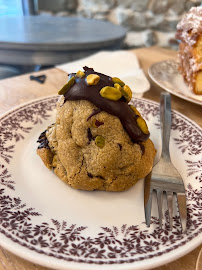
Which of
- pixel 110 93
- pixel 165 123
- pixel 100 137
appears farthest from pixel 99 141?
pixel 165 123

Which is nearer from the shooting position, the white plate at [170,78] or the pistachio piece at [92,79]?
the pistachio piece at [92,79]

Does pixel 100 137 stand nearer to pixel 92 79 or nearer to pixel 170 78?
pixel 92 79

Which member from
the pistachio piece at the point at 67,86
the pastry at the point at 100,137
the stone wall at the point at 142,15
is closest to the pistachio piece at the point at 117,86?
the pastry at the point at 100,137

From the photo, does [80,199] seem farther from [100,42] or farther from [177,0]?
[177,0]

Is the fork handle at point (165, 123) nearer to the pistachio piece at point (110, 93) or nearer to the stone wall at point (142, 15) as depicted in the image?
the pistachio piece at point (110, 93)

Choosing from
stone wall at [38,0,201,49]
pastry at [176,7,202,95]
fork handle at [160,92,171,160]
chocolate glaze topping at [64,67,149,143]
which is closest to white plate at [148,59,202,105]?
pastry at [176,7,202,95]

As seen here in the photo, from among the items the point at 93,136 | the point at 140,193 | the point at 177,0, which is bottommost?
the point at 140,193

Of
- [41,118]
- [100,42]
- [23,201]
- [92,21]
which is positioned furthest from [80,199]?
[92,21]
